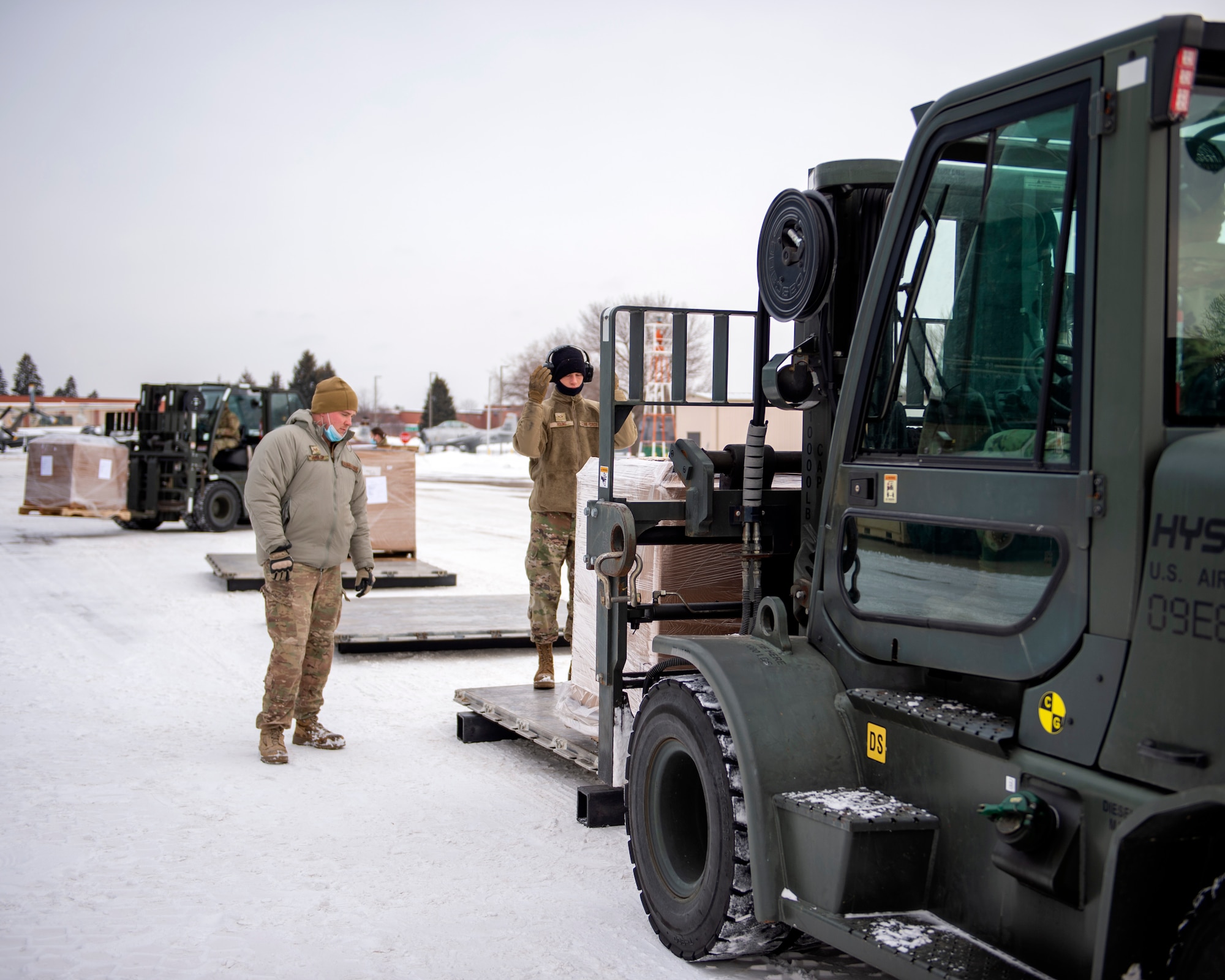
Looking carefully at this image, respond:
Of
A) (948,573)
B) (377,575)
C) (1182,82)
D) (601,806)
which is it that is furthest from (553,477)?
(377,575)

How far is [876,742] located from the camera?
3365 mm

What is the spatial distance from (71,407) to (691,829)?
110712mm

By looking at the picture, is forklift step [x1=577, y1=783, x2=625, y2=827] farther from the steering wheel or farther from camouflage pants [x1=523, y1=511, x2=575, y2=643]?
the steering wheel

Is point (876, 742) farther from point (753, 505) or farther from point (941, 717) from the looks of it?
point (753, 505)

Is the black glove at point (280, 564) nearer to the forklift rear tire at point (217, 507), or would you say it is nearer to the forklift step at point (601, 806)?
the forklift step at point (601, 806)

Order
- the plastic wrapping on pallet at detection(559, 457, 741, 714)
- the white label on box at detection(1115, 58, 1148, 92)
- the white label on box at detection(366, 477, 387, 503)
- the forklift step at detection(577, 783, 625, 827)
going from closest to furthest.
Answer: the white label on box at detection(1115, 58, 1148, 92) → the forklift step at detection(577, 783, 625, 827) → the plastic wrapping on pallet at detection(559, 457, 741, 714) → the white label on box at detection(366, 477, 387, 503)

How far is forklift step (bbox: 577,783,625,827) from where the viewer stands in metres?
Answer: 4.71

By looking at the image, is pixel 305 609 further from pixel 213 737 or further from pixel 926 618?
pixel 926 618

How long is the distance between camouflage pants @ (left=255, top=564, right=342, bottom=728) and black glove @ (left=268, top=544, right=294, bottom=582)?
4 cm

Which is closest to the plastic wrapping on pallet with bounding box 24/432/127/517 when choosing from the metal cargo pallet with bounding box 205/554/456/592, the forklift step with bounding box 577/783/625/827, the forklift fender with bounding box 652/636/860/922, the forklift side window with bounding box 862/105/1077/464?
the metal cargo pallet with bounding box 205/554/456/592

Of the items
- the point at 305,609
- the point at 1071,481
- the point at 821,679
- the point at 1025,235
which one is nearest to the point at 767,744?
the point at 821,679

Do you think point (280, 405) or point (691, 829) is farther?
point (280, 405)

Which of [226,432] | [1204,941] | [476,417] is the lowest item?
[1204,941]

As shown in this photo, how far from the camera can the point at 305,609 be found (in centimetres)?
606
